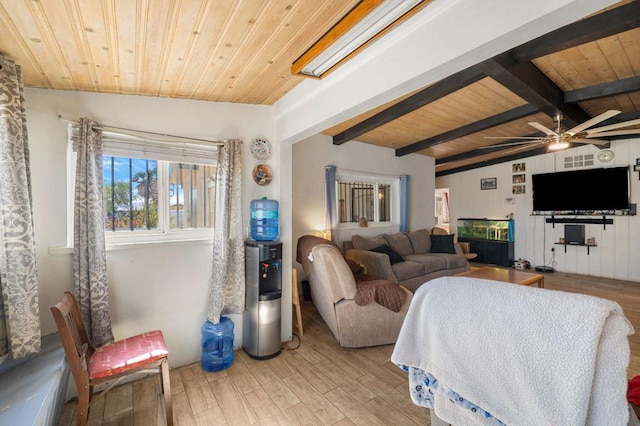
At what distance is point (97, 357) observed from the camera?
67.8 inches

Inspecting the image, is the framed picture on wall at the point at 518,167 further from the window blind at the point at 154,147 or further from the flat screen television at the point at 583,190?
the window blind at the point at 154,147

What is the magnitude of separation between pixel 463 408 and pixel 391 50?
1.83 m

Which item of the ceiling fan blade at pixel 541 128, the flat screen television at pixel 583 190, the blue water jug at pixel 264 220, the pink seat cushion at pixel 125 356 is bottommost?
the pink seat cushion at pixel 125 356

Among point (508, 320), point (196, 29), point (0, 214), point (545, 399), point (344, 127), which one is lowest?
point (545, 399)

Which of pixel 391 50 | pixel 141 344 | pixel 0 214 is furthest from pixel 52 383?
pixel 391 50

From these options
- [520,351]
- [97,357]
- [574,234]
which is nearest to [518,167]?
[574,234]

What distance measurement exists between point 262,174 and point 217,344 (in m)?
1.62

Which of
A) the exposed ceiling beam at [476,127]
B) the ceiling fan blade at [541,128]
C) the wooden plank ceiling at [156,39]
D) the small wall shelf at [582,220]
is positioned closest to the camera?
the wooden plank ceiling at [156,39]

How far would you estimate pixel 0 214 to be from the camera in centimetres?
149

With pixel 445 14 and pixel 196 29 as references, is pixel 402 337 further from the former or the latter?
pixel 196 29

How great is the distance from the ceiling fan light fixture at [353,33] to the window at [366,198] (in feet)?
9.74

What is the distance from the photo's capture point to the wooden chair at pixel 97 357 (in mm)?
1493

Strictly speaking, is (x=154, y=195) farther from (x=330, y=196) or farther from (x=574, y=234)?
(x=574, y=234)

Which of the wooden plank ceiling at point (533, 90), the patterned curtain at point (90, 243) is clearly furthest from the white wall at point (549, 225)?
the patterned curtain at point (90, 243)
